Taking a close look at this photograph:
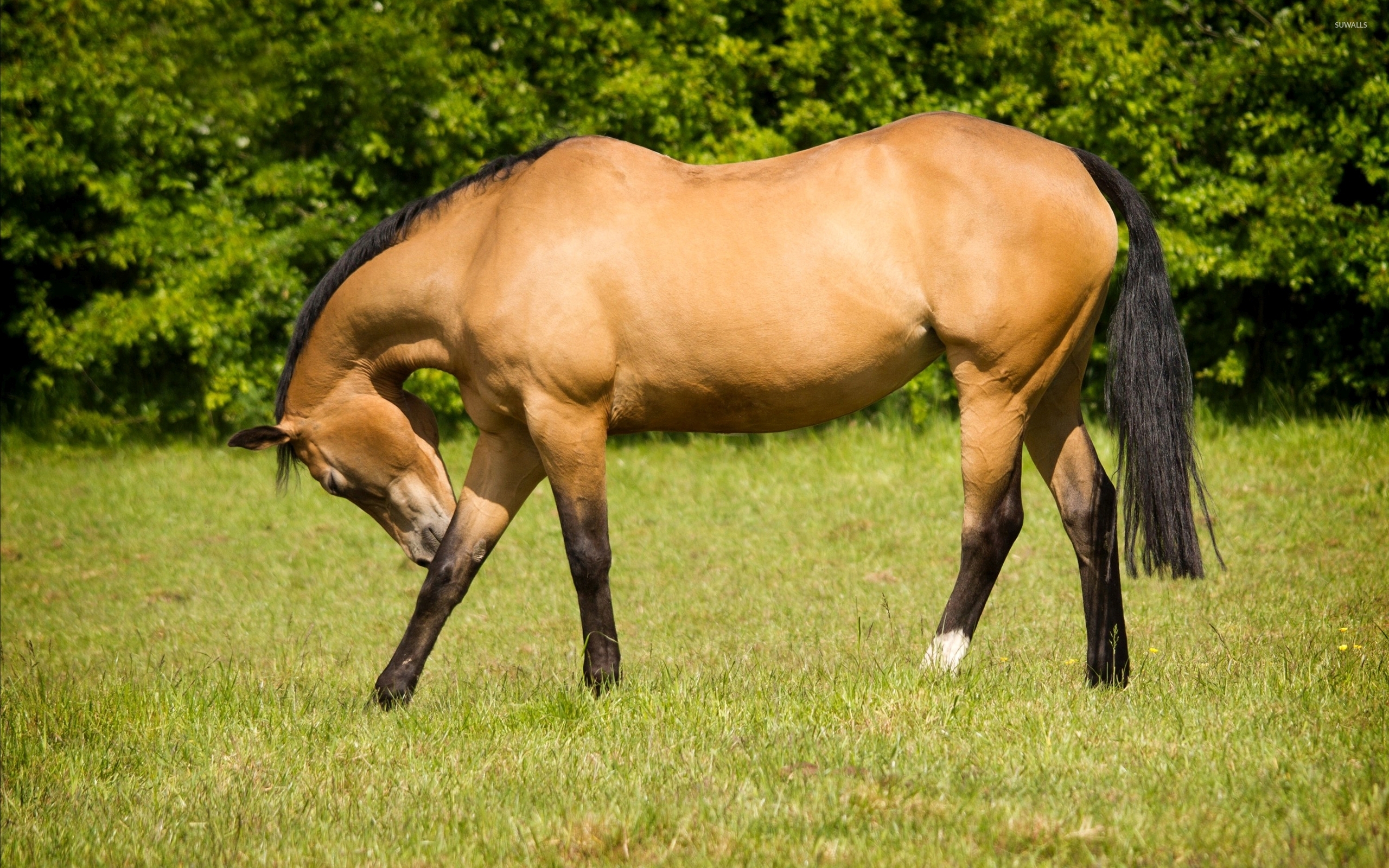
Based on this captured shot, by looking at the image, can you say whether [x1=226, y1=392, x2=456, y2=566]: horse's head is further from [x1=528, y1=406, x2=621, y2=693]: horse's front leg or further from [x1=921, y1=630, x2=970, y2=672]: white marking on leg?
[x1=921, y1=630, x2=970, y2=672]: white marking on leg

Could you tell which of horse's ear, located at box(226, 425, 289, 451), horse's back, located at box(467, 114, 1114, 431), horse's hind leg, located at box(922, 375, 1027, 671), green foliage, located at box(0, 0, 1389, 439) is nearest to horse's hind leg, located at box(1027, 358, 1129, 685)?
horse's hind leg, located at box(922, 375, 1027, 671)

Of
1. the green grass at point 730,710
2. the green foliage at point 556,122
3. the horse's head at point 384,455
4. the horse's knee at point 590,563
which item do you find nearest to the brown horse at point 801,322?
the horse's knee at point 590,563

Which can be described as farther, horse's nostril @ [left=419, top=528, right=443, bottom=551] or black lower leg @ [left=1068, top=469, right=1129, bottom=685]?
horse's nostril @ [left=419, top=528, right=443, bottom=551]

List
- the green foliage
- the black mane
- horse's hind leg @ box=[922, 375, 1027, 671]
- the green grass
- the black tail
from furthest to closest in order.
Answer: the green foliage
the black mane
the black tail
horse's hind leg @ box=[922, 375, 1027, 671]
the green grass

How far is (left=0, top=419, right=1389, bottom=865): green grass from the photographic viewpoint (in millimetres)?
2914

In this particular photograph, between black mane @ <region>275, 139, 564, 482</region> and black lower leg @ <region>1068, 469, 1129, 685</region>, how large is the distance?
8.07 ft

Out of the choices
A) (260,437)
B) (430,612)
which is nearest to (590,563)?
(430,612)

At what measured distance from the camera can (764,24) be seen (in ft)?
41.1

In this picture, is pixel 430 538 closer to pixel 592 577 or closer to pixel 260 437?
pixel 260 437

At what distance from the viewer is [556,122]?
11.8 m

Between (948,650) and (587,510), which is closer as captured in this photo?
(948,650)

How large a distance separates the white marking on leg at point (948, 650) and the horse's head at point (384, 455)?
197 cm

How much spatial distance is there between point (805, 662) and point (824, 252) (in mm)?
2113

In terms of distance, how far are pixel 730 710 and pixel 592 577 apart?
0.81 meters
